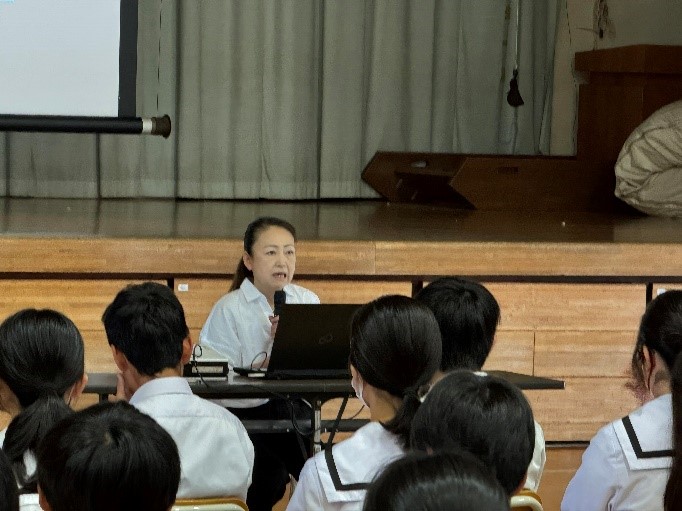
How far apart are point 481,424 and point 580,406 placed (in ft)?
9.00

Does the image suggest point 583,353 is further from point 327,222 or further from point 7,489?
point 7,489

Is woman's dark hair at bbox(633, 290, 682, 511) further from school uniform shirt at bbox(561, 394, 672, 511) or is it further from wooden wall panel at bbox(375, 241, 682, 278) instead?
wooden wall panel at bbox(375, 241, 682, 278)

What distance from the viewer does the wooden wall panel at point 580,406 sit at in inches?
158

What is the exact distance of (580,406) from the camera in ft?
13.2

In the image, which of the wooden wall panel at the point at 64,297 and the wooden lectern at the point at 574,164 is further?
the wooden lectern at the point at 574,164

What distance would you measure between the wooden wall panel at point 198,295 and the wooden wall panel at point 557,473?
1.24 metres

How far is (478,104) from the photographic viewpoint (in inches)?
253

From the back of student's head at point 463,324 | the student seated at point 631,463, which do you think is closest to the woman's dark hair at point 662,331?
the student seated at point 631,463

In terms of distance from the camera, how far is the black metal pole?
16.0ft

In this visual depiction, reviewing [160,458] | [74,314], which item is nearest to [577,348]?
[74,314]

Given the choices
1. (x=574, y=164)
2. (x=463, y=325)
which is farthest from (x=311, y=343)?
(x=574, y=164)

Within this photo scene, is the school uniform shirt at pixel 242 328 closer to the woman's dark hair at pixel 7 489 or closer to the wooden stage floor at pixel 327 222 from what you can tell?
the wooden stage floor at pixel 327 222

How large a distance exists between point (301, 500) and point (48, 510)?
1.87ft

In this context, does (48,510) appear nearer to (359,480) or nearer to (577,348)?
(359,480)
